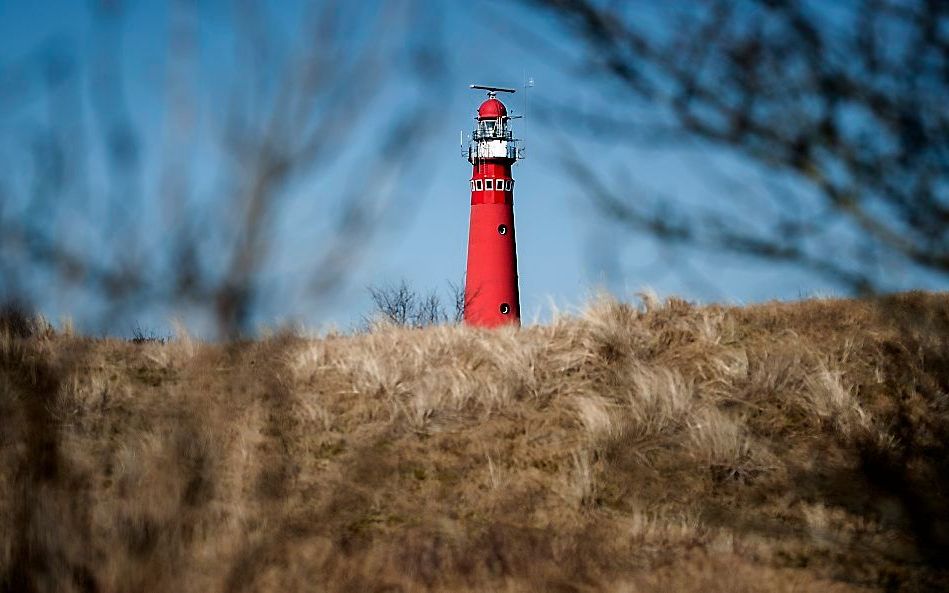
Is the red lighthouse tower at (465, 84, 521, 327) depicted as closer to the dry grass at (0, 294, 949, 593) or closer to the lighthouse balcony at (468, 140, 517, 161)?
the lighthouse balcony at (468, 140, 517, 161)

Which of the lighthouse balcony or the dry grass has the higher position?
the lighthouse balcony

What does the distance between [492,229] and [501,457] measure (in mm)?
21784

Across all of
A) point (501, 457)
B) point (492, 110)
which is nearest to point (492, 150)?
point (492, 110)

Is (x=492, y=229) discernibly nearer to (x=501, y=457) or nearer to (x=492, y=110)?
(x=492, y=110)

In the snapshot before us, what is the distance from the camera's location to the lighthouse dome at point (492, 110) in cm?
3116

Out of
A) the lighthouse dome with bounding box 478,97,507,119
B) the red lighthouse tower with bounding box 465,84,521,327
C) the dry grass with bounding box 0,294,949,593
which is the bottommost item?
the dry grass with bounding box 0,294,949,593

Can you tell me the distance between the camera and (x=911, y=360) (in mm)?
9555

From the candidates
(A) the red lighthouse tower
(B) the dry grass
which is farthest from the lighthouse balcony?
(B) the dry grass

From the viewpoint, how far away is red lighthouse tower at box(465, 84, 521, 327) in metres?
28.6

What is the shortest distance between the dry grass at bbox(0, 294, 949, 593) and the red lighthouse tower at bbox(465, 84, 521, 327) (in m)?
17.7

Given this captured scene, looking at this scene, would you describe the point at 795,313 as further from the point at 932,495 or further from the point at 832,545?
the point at 832,545

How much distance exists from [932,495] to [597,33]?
5472mm

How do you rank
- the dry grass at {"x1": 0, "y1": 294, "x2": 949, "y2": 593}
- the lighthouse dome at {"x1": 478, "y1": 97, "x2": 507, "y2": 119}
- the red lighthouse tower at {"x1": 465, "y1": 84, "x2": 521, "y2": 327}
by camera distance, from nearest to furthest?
the dry grass at {"x1": 0, "y1": 294, "x2": 949, "y2": 593}, the red lighthouse tower at {"x1": 465, "y1": 84, "x2": 521, "y2": 327}, the lighthouse dome at {"x1": 478, "y1": 97, "x2": 507, "y2": 119}

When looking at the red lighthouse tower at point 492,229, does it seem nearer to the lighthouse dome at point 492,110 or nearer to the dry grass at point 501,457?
the lighthouse dome at point 492,110
